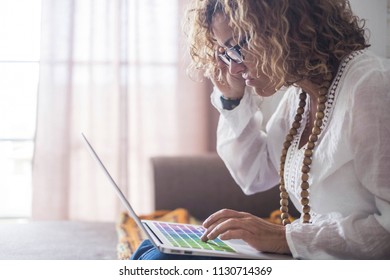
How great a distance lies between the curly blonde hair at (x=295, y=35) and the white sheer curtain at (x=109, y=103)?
0.99 metres

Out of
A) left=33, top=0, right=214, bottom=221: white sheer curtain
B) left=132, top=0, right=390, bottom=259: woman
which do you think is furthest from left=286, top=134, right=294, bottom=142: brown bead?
left=33, top=0, right=214, bottom=221: white sheer curtain

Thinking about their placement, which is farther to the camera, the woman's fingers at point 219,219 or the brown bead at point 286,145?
the brown bead at point 286,145

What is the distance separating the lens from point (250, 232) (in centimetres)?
71

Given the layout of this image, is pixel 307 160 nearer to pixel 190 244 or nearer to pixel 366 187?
pixel 366 187

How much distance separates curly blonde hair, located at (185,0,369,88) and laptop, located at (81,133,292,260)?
22cm

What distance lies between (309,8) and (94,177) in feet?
3.96

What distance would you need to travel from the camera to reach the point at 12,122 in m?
1.66

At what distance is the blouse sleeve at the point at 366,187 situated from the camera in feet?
2.31

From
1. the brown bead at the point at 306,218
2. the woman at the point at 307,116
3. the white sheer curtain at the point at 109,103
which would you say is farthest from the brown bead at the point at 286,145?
the white sheer curtain at the point at 109,103

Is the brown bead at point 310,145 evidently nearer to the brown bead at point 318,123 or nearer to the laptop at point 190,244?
the brown bead at point 318,123

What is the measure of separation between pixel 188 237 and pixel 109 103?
1.18 meters

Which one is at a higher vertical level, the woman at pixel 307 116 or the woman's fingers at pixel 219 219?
the woman at pixel 307 116

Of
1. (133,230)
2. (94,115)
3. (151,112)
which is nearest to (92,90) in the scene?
(94,115)
